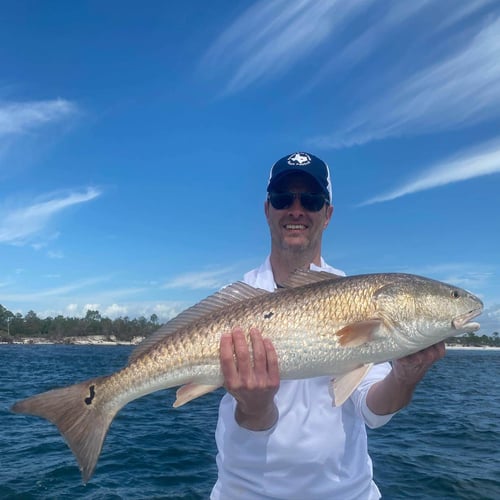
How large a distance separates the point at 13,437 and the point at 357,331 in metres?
13.3

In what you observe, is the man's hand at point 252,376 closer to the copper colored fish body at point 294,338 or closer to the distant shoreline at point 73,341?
the copper colored fish body at point 294,338

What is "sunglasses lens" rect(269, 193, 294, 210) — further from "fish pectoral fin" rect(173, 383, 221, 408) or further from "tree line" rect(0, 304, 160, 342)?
"tree line" rect(0, 304, 160, 342)

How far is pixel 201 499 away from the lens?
9.16 m

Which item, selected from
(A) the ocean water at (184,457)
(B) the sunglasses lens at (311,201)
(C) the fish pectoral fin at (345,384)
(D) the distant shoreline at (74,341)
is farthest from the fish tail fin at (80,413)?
(D) the distant shoreline at (74,341)

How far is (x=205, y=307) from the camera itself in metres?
4.17

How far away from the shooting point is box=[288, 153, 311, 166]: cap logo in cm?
472

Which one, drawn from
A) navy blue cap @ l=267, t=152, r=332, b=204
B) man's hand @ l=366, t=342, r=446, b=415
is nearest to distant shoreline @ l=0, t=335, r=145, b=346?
navy blue cap @ l=267, t=152, r=332, b=204

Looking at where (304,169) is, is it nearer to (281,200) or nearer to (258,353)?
(281,200)

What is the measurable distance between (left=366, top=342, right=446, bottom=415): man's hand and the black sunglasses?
1.62 meters

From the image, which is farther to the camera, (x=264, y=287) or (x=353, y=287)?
(x=264, y=287)

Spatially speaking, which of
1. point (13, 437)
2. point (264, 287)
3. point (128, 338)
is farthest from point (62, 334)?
point (264, 287)

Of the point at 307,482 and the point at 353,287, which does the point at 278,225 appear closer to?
the point at 353,287

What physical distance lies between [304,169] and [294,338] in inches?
67.6

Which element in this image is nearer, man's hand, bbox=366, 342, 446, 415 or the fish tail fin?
the fish tail fin
